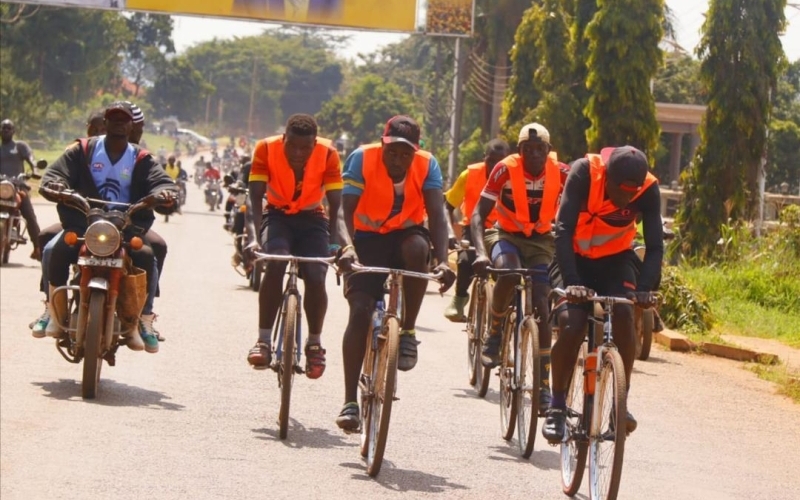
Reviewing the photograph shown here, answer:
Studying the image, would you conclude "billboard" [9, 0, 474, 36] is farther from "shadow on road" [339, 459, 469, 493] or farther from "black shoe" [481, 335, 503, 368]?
"shadow on road" [339, 459, 469, 493]

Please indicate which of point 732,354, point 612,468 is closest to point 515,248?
point 612,468

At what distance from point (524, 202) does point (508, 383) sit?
1.22m

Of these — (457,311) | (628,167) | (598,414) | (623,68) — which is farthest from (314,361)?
(623,68)

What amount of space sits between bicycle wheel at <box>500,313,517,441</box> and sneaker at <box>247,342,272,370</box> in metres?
1.48

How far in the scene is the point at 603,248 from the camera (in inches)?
308

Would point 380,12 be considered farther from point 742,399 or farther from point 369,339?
point 369,339

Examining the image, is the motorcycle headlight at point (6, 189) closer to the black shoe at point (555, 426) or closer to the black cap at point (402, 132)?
the black cap at point (402, 132)

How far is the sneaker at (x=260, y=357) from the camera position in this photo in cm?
893

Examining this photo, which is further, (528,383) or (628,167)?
(528,383)

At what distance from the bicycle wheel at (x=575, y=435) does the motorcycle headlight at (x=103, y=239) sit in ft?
10.6

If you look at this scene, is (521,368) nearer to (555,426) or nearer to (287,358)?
(555,426)

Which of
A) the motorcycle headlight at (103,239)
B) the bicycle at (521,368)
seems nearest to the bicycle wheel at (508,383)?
the bicycle at (521,368)

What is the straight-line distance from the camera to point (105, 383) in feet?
35.0

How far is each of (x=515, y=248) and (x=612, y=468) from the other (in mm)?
2944
